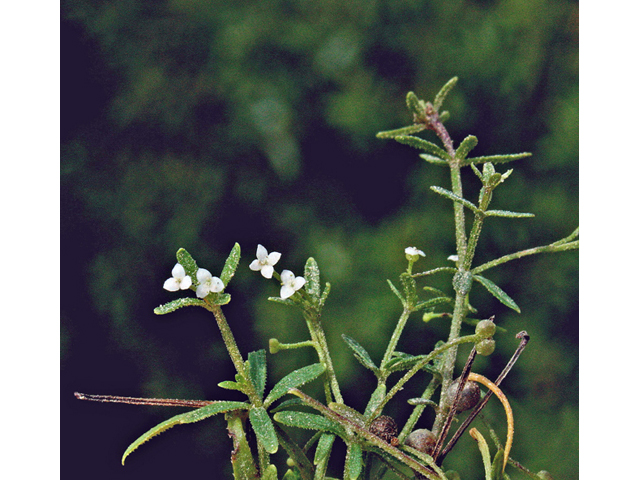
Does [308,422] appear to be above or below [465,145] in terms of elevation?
below

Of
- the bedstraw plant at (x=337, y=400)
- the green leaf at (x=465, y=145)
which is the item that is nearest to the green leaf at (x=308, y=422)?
the bedstraw plant at (x=337, y=400)

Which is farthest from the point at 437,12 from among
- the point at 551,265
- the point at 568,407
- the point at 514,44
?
the point at 568,407

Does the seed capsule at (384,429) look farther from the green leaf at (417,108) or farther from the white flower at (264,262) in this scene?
the green leaf at (417,108)

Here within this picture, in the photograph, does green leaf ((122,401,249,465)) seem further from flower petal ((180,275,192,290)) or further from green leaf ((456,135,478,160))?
green leaf ((456,135,478,160))

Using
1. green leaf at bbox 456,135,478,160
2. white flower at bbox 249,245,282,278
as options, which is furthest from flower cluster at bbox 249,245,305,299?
green leaf at bbox 456,135,478,160

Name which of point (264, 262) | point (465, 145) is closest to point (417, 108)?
point (465, 145)

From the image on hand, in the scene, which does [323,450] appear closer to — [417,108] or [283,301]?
[283,301]
